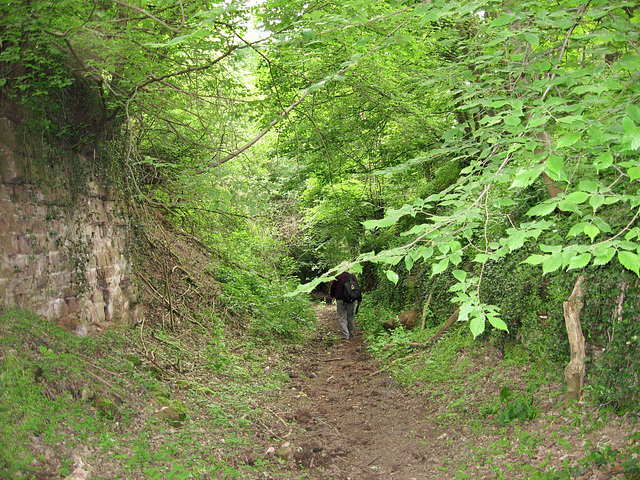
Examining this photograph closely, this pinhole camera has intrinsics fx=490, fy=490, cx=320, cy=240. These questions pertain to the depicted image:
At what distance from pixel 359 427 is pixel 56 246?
4661 mm

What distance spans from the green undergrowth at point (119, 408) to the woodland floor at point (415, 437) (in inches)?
23.5

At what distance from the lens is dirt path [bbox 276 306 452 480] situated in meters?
5.53

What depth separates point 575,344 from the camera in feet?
18.1

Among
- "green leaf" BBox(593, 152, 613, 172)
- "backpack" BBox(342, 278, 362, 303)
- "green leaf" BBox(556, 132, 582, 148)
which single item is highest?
"green leaf" BBox(556, 132, 582, 148)

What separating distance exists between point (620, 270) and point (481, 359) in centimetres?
318

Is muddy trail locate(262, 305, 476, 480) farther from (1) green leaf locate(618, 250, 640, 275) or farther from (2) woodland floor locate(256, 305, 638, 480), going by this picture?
(1) green leaf locate(618, 250, 640, 275)

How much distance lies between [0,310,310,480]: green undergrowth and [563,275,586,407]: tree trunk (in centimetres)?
349

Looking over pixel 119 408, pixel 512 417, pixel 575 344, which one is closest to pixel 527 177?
pixel 575 344

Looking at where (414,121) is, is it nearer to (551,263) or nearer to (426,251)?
(426,251)

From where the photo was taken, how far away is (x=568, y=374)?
18.1ft

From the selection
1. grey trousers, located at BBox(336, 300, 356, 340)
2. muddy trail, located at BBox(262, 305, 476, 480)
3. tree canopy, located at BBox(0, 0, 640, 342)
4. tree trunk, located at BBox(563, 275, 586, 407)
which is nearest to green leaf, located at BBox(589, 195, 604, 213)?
tree canopy, located at BBox(0, 0, 640, 342)

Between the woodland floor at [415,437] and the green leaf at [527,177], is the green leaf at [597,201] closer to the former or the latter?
the green leaf at [527,177]

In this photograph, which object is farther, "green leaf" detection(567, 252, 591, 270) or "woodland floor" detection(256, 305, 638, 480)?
"woodland floor" detection(256, 305, 638, 480)

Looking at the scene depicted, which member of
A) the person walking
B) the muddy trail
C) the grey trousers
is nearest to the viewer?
the muddy trail
